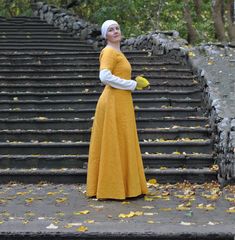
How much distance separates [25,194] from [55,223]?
1.45 meters

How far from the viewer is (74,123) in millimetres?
8188

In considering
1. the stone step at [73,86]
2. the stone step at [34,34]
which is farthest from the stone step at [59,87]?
the stone step at [34,34]

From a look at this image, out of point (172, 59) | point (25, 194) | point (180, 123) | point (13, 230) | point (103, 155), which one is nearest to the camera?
point (13, 230)

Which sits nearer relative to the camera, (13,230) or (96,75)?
(13,230)

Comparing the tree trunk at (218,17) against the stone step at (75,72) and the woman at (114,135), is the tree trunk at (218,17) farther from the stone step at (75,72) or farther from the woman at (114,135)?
the woman at (114,135)

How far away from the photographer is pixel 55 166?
7.14m

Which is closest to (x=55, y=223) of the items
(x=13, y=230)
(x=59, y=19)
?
(x=13, y=230)

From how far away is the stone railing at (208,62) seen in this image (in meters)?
6.44

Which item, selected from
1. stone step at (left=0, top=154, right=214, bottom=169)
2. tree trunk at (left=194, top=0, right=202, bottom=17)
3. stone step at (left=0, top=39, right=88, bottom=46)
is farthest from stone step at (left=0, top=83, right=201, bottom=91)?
tree trunk at (left=194, top=0, right=202, bottom=17)

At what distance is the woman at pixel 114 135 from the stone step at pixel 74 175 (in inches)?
38.8

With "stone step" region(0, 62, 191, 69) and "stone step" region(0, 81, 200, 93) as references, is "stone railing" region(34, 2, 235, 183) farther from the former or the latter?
"stone step" region(0, 81, 200, 93)

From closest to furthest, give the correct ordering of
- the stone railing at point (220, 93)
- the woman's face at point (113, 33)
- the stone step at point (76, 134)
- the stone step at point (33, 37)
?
the woman's face at point (113, 33) → the stone railing at point (220, 93) → the stone step at point (76, 134) → the stone step at point (33, 37)

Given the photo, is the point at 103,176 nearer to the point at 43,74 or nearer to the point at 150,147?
the point at 150,147

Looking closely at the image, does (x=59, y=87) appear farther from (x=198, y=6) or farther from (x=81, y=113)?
(x=198, y=6)
